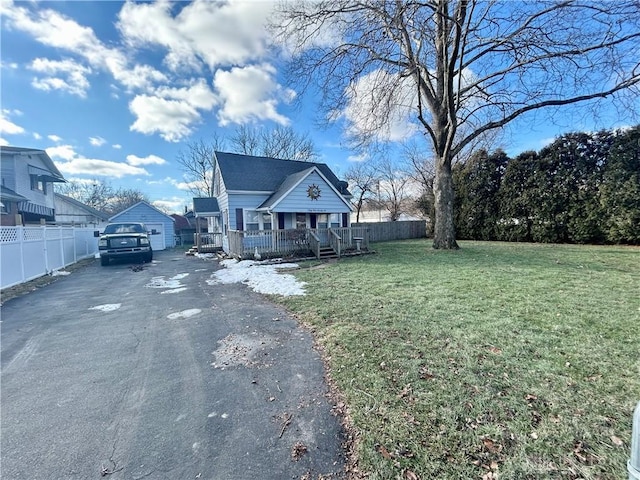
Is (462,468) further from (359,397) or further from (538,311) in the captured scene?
(538,311)

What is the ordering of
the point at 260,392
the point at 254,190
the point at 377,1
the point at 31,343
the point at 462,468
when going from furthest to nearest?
1. the point at 254,190
2. the point at 377,1
3. the point at 31,343
4. the point at 260,392
5. the point at 462,468

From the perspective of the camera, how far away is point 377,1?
26.3 feet

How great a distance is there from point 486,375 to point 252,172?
52.5ft

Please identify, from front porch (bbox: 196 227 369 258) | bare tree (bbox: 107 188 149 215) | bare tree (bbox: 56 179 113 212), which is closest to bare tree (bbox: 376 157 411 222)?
front porch (bbox: 196 227 369 258)

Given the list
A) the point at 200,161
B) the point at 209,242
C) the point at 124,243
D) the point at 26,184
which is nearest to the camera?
the point at 124,243

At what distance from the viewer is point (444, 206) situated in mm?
12914

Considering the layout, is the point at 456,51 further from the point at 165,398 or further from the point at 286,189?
the point at 165,398

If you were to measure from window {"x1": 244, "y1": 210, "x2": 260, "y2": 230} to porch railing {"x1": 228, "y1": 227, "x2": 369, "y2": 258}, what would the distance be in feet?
7.48

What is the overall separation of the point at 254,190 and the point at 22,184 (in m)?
15.6

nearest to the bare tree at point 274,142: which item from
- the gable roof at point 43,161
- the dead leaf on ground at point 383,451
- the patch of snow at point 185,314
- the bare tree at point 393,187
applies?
the bare tree at point 393,187

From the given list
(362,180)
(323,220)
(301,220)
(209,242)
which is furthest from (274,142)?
(301,220)

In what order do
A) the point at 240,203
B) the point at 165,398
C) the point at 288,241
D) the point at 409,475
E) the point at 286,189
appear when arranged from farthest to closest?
the point at 240,203
the point at 286,189
the point at 288,241
the point at 165,398
the point at 409,475

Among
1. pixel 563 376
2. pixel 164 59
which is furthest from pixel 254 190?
pixel 563 376

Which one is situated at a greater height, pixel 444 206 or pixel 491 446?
pixel 444 206
